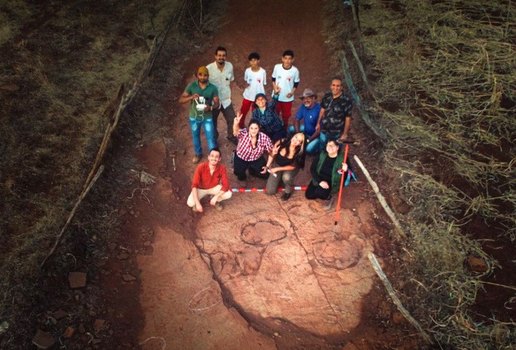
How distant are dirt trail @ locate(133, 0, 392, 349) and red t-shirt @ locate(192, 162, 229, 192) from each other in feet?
1.85

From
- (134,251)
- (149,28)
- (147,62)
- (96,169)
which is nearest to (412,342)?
(134,251)

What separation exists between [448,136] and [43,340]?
6.92m

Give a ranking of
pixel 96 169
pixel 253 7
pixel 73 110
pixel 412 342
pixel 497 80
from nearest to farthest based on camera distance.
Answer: pixel 412 342, pixel 96 169, pixel 497 80, pixel 73 110, pixel 253 7

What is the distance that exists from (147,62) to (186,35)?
101 inches

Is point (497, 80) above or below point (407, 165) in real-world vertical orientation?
above

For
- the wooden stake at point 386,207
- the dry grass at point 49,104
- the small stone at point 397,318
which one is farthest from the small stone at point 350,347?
the dry grass at point 49,104

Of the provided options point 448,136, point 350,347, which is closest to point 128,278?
point 350,347

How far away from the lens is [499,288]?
190 inches

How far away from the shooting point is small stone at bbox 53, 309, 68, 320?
4.62m

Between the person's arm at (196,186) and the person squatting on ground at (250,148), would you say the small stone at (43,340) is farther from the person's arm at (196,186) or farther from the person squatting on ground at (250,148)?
the person squatting on ground at (250,148)

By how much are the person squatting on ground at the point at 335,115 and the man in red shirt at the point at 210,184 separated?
1969 mm

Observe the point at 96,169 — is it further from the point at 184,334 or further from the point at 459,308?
the point at 459,308

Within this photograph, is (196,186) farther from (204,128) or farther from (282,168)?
(282,168)

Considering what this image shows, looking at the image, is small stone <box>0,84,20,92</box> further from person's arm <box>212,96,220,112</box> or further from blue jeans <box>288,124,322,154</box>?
blue jeans <box>288,124,322,154</box>
